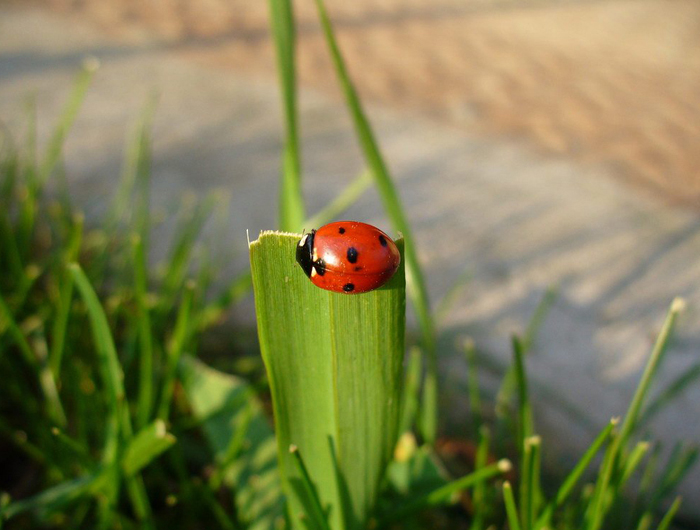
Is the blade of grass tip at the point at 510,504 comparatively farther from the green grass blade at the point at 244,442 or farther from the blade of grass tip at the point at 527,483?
the green grass blade at the point at 244,442

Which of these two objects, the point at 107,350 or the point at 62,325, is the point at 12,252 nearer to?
the point at 62,325

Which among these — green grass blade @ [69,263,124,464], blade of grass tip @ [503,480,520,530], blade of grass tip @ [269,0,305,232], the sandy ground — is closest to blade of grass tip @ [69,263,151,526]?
green grass blade @ [69,263,124,464]

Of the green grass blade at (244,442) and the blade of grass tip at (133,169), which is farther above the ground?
the blade of grass tip at (133,169)

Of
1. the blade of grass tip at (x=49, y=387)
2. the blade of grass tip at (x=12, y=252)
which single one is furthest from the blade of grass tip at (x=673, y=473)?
the blade of grass tip at (x=12, y=252)

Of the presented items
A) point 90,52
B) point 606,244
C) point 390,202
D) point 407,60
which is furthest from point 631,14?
point 390,202

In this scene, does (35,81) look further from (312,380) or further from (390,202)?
(312,380)

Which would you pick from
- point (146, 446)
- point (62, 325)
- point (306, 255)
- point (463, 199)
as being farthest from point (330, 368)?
point (463, 199)

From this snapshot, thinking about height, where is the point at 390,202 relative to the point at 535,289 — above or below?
above
